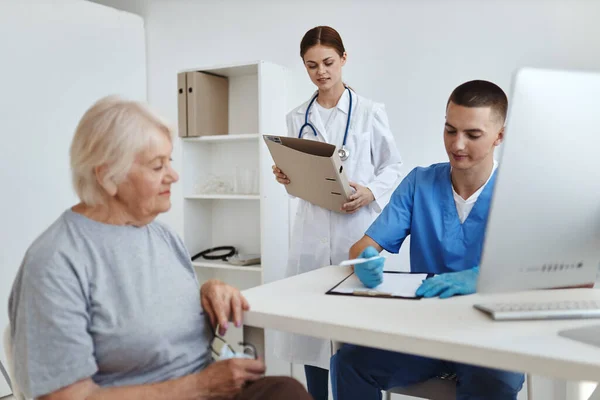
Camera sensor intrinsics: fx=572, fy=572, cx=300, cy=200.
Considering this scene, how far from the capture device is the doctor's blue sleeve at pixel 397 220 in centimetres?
173

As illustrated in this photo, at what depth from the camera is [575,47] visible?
2.42m

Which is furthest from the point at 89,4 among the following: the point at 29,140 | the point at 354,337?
the point at 354,337

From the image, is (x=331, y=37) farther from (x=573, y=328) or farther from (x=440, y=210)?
(x=573, y=328)

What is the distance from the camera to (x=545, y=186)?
0.94 meters

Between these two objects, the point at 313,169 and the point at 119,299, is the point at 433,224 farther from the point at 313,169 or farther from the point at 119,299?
the point at 119,299

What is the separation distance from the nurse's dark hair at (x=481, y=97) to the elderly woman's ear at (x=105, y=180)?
96cm

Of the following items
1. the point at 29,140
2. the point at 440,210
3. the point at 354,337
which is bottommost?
the point at 354,337

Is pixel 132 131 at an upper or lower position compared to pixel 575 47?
lower

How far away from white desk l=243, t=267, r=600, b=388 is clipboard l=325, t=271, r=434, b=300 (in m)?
0.03

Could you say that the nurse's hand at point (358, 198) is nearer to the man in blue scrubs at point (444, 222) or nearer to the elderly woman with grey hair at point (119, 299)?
the man in blue scrubs at point (444, 222)

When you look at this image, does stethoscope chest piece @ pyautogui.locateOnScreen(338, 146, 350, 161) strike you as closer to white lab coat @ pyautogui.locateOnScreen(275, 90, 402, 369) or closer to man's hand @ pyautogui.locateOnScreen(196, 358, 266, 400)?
white lab coat @ pyautogui.locateOnScreen(275, 90, 402, 369)

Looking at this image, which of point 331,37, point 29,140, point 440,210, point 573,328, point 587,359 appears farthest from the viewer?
point 29,140

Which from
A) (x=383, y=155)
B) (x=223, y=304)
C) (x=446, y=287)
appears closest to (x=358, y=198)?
(x=383, y=155)

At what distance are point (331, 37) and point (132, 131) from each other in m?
1.37
